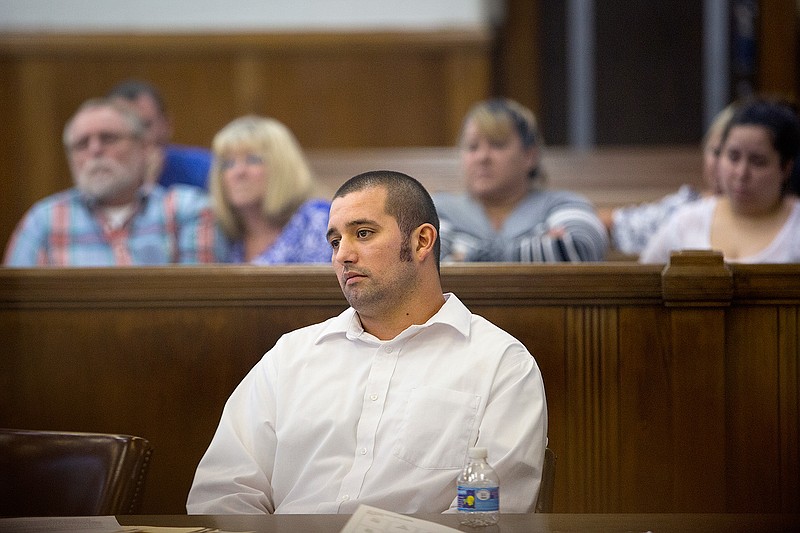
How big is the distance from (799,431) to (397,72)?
3.24m

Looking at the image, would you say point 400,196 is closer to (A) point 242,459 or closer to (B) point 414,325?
(B) point 414,325

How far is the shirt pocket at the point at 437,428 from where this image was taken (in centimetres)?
165

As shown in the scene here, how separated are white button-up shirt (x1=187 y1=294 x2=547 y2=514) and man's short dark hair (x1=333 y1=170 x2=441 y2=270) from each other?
0.50 ft

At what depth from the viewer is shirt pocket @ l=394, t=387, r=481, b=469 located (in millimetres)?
1653

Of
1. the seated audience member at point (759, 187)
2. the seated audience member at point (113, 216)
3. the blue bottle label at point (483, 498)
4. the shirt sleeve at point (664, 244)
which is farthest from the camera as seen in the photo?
the seated audience member at point (113, 216)

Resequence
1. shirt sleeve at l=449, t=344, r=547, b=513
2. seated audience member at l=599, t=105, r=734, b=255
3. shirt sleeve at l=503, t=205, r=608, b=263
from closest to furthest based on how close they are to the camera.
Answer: shirt sleeve at l=449, t=344, r=547, b=513 → shirt sleeve at l=503, t=205, r=608, b=263 → seated audience member at l=599, t=105, r=734, b=255

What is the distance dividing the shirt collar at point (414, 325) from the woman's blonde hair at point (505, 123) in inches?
50.8

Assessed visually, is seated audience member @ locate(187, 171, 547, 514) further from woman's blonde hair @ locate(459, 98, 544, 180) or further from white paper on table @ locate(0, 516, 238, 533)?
woman's blonde hair @ locate(459, 98, 544, 180)

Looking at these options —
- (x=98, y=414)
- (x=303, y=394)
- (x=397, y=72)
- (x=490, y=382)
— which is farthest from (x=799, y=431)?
(x=397, y=72)

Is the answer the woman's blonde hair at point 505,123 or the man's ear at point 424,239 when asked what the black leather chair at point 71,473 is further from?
the woman's blonde hair at point 505,123

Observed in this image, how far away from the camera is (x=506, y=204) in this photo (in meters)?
3.02

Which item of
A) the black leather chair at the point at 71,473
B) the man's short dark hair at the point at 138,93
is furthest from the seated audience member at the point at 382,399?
the man's short dark hair at the point at 138,93

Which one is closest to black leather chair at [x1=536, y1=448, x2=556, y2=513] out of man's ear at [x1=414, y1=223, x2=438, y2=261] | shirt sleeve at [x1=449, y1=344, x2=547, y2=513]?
shirt sleeve at [x1=449, y1=344, x2=547, y2=513]

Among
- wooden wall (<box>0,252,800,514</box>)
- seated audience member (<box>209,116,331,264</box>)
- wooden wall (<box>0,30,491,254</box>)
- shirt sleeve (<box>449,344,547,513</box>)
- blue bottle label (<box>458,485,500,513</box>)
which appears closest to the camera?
blue bottle label (<box>458,485,500,513</box>)
